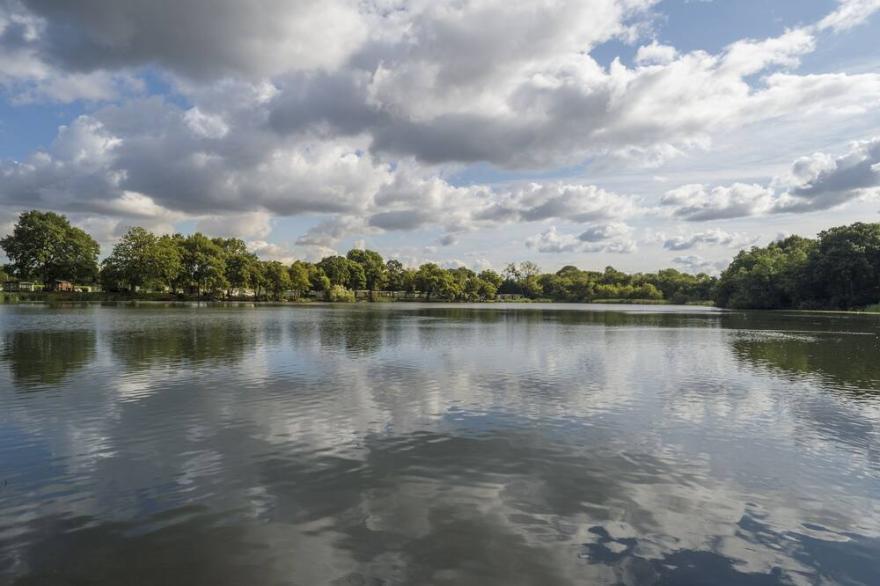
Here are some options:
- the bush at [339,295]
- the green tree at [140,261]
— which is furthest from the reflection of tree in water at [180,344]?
the bush at [339,295]

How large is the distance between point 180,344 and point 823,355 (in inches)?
1694

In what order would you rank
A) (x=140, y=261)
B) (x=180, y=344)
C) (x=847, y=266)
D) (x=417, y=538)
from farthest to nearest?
(x=140, y=261)
(x=847, y=266)
(x=180, y=344)
(x=417, y=538)

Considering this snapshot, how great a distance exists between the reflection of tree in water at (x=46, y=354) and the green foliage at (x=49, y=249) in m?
109

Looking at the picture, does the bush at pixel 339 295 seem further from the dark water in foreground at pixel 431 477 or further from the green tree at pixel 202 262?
the dark water in foreground at pixel 431 477

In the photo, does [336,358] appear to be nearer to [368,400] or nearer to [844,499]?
[368,400]

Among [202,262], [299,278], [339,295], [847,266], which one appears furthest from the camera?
[339,295]

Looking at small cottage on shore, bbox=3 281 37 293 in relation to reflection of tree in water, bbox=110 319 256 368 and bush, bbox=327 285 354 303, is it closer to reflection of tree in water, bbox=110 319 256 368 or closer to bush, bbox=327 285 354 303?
bush, bbox=327 285 354 303

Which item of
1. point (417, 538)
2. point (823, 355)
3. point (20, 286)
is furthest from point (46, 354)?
point (20, 286)

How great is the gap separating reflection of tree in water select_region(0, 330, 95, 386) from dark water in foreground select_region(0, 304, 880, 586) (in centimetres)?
32

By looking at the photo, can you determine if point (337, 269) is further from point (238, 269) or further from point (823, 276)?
point (823, 276)

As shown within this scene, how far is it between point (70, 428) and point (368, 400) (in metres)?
9.08

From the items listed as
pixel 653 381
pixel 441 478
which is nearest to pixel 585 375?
pixel 653 381

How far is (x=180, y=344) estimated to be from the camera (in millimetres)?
35344

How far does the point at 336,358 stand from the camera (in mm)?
30391
